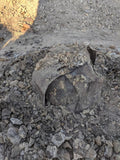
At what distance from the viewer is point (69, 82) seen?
2.37 meters

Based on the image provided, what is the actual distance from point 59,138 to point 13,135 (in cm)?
59

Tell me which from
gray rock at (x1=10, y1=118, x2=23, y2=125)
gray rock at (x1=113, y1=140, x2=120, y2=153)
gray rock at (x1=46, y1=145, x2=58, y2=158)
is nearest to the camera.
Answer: gray rock at (x1=46, y1=145, x2=58, y2=158)

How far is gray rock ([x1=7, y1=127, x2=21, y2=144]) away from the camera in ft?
7.08

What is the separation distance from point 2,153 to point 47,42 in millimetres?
3211

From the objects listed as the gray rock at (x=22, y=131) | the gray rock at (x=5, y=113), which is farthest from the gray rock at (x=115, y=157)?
the gray rock at (x=5, y=113)

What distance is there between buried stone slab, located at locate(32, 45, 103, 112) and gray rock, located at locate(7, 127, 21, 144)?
0.54 meters

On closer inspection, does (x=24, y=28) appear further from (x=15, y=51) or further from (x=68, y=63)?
(x=68, y=63)

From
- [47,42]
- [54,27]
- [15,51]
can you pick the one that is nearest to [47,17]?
[54,27]

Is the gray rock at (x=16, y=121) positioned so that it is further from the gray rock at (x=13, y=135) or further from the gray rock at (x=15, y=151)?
the gray rock at (x=15, y=151)

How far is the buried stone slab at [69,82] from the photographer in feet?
7.76

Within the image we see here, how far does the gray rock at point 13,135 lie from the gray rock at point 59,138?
45 centimetres

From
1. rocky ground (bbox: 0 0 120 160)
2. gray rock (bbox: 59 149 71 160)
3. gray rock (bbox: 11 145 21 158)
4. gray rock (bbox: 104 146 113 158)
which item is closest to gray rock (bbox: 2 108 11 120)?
rocky ground (bbox: 0 0 120 160)

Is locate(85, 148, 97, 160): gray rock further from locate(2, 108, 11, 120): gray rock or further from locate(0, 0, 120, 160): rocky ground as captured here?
locate(2, 108, 11, 120): gray rock

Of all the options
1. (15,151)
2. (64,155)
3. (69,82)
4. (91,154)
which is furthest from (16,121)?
(91,154)
